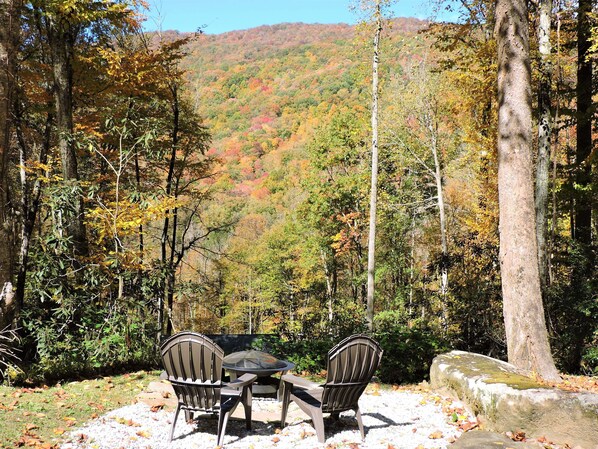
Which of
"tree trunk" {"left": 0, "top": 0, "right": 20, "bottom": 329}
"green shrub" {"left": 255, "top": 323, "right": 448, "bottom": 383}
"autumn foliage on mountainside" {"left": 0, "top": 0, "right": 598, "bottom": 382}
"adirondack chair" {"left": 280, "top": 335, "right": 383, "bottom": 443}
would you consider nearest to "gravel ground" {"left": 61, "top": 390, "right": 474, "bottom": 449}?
"adirondack chair" {"left": 280, "top": 335, "right": 383, "bottom": 443}

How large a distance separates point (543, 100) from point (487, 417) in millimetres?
6079

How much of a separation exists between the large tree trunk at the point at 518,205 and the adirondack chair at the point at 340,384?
192 cm

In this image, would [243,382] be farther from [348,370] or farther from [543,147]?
[543,147]

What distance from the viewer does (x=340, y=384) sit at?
4.11m

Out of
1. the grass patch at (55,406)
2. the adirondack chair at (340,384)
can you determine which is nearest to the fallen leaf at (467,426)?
the adirondack chair at (340,384)

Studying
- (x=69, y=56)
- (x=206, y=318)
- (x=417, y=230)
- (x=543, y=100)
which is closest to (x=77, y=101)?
(x=69, y=56)

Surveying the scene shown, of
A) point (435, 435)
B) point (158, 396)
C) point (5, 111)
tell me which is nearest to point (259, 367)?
point (158, 396)

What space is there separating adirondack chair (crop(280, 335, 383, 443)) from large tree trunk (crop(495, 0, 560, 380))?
192 centimetres

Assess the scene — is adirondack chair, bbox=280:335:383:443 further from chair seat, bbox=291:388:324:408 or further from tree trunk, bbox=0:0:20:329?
tree trunk, bbox=0:0:20:329

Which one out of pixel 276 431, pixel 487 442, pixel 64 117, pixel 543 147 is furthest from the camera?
pixel 64 117

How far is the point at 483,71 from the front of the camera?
1005 centimetres

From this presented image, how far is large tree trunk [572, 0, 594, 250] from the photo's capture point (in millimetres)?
9516

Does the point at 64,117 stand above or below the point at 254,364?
above

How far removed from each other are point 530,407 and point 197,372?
274cm
